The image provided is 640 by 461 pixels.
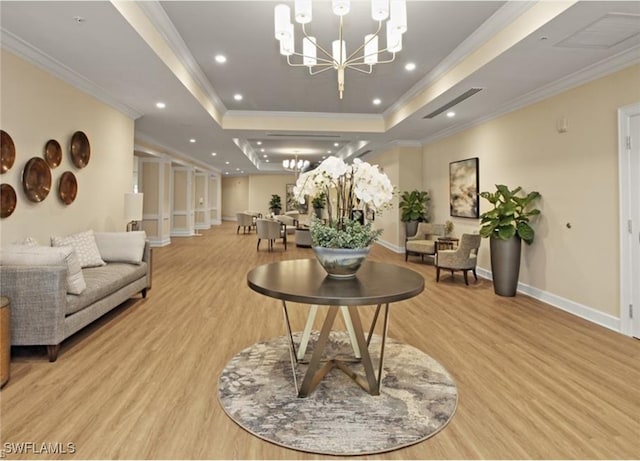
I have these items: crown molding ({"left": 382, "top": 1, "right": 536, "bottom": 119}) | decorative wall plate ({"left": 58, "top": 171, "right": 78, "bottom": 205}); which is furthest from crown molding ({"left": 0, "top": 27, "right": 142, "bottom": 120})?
crown molding ({"left": 382, "top": 1, "right": 536, "bottom": 119})

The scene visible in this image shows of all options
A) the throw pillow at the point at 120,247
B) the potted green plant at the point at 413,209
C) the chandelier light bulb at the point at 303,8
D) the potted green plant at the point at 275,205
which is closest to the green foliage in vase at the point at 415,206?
the potted green plant at the point at 413,209

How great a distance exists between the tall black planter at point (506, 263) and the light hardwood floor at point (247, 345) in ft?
1.05

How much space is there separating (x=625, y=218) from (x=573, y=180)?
83 cm

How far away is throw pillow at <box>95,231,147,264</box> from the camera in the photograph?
4422 millimetres

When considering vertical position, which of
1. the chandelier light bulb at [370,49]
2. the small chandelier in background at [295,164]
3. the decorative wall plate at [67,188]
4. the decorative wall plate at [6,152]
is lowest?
the decorative wall plate at [67,188]

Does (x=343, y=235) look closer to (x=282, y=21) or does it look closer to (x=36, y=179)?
(x=282, y=21)

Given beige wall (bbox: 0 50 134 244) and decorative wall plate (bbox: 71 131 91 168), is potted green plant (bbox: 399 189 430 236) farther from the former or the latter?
decorative wall plate (bbox: 71 131 91 168)

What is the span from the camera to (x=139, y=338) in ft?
10.9

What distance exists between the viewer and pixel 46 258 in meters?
2.85

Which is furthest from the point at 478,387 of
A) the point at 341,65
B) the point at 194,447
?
the point at 341,65

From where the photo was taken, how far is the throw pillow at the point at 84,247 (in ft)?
12.9

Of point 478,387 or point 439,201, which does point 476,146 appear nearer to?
point 439,201

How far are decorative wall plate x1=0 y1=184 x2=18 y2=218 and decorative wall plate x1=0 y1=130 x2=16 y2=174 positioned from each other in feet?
0.54

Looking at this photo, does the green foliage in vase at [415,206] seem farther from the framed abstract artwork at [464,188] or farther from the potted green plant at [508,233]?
the potted green plant at [508,233]
